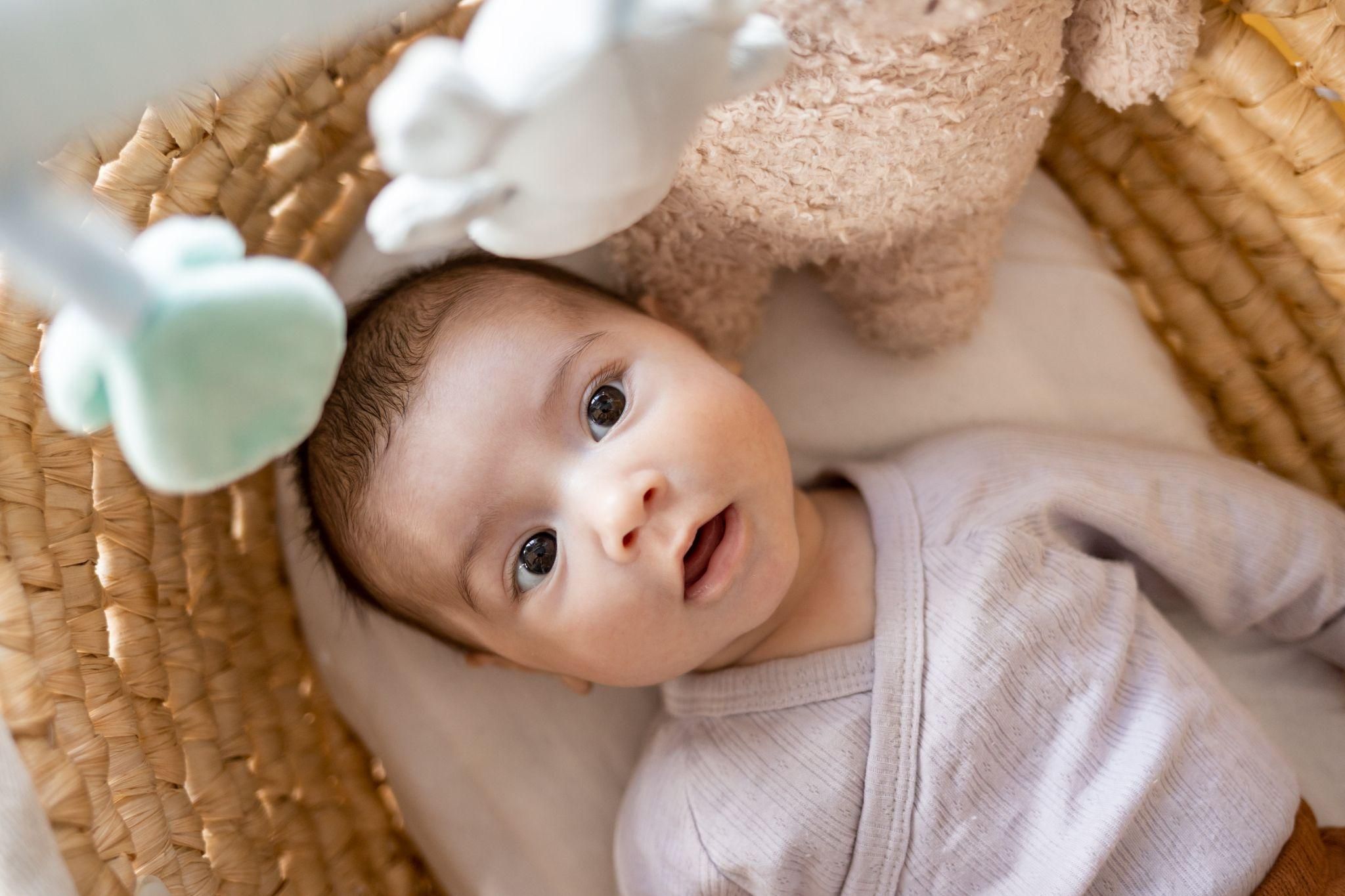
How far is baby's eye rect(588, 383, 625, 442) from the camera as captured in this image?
823 mm

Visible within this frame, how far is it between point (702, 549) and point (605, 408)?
137 mm

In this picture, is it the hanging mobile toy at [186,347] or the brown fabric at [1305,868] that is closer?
the hanging mobile toy at [186,347]

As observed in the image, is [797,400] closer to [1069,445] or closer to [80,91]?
[1069,445]

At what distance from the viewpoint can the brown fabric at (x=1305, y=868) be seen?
83 centimetres

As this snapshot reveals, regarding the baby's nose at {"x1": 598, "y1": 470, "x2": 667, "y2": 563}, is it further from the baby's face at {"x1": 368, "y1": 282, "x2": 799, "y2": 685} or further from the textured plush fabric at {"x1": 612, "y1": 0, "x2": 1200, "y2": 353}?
the textured plush fabric at {"x1": 612, "y1": 0, "x2": 1200, "y2": 353}

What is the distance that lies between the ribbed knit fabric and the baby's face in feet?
0.44

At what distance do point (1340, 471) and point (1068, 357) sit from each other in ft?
0.98

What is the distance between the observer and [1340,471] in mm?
1102

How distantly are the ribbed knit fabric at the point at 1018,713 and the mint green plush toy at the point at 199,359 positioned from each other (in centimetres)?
63

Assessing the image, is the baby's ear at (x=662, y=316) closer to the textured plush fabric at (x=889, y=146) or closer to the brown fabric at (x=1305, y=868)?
the textured plush fabric at (x=889, y=146)

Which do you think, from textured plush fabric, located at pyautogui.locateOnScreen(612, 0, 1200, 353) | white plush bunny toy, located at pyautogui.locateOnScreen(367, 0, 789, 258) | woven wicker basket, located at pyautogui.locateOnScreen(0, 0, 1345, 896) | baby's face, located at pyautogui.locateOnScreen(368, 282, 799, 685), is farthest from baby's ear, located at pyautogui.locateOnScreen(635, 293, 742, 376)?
white plush bunny toy, located at pyautogui.locateOnScreen(367, 0, 789, 258)

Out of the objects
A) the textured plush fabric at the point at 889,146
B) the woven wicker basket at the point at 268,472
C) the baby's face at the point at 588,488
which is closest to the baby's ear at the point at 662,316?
the textured plush fabric at the point at 889,146

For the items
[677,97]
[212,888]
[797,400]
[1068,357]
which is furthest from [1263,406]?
[212,888]

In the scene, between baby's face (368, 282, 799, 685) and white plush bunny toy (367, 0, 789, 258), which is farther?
baby's face (368, 282, 799, 685)
